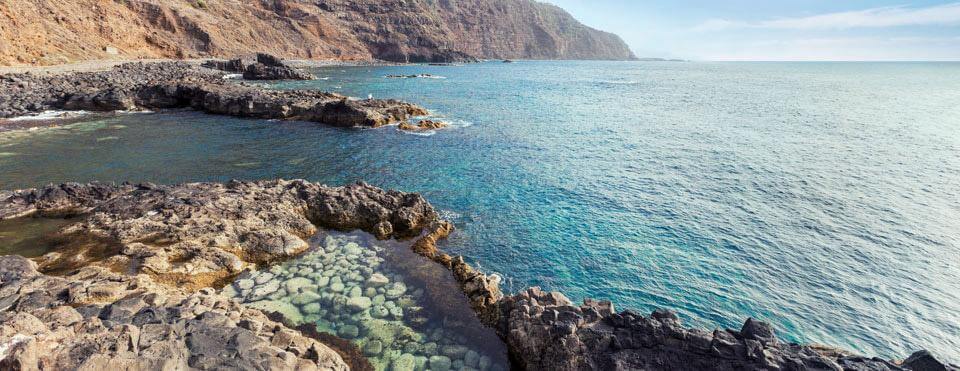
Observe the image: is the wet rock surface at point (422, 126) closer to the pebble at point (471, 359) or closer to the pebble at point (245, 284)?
the pebble at point (245, 284)

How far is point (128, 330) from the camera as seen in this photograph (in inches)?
382

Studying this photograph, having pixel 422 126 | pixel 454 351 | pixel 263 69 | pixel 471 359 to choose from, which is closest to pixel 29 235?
pixel 454 351

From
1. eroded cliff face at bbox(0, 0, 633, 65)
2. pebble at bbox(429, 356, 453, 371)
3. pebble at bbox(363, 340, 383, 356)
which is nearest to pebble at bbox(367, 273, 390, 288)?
pebble at bbox(363, 340, 383, 356)

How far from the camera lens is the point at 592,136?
48812 millimetres

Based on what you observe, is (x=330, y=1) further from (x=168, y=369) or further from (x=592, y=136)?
(x=168, y=369)

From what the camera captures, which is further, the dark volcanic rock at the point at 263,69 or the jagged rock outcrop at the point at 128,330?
the dark volcanic rock at the point at 263,69

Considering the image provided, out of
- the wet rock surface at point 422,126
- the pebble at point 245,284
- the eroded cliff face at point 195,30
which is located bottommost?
the pebble at point 245,284

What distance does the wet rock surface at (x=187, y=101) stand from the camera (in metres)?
49.7

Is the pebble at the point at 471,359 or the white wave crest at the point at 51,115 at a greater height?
the white wave crest at the point at 51,115

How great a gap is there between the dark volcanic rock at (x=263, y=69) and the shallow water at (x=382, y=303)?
299 feet

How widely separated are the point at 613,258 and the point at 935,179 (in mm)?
32597

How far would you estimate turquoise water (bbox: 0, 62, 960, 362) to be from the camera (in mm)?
17953

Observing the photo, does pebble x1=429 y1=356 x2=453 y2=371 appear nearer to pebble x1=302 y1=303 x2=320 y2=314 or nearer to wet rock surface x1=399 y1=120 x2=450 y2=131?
pebble x1=302 y1=303 x2=320 y2=314

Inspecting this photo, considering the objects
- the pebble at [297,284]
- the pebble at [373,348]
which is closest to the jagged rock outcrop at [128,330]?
the pebble at [373,348]
